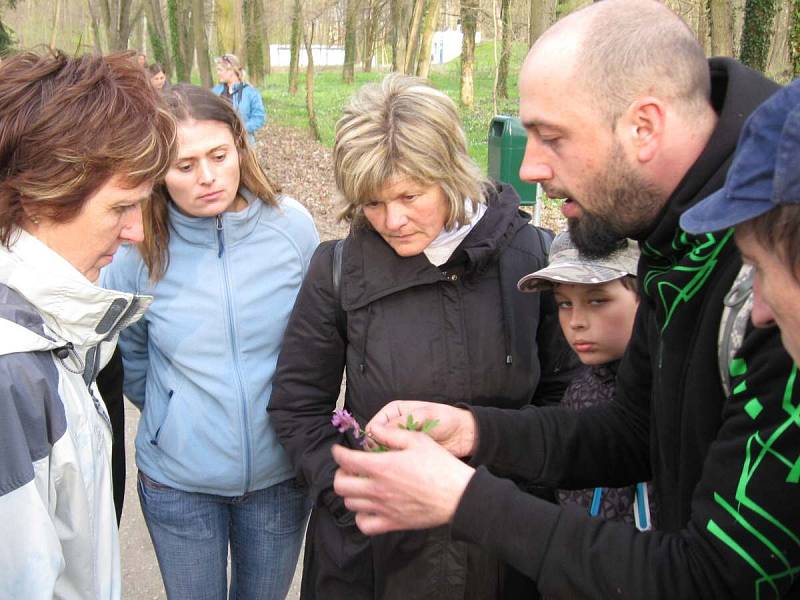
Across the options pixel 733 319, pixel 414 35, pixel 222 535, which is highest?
pixel 414 35

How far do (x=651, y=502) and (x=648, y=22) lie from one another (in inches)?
50.1

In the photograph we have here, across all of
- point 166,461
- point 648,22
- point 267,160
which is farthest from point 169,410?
point 267,160

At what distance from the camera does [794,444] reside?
1.25 m

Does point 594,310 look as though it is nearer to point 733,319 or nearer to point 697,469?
point 697,469

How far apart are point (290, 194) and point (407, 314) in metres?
10.2

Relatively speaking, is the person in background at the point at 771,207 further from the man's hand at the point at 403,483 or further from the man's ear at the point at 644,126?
the man's hand at the point at 403,483

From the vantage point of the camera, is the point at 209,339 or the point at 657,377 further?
the point at 209,339

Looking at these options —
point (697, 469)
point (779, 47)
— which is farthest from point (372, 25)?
point (697, 469)

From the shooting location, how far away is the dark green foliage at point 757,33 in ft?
42.3

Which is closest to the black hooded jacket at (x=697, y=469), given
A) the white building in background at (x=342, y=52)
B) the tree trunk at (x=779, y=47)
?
the tree trunk at (x=779, y=47)

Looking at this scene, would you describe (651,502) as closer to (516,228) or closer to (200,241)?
(516,228)

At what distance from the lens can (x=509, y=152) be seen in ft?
20.1

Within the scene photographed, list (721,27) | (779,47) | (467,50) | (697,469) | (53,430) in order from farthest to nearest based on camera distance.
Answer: (467,50)
(779,47)
(721,27)
(53,430)
(697,469)

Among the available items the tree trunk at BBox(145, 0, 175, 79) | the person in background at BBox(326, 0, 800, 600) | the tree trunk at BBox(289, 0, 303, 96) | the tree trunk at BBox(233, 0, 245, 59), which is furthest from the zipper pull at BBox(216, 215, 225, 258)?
the tree trunk at BBox(145, 0, 175, 79)
